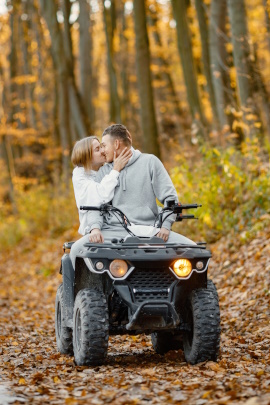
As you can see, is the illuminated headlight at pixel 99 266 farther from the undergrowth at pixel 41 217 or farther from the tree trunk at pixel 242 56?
the undergrowth at pixel 41 217

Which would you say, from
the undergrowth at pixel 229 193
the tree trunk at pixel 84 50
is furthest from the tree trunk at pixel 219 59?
the tree trunk at pixel 84 50

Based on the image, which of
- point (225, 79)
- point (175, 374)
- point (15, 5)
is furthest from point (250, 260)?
point (15, 5)

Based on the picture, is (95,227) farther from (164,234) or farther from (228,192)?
(228,192)

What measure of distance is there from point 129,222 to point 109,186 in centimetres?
36

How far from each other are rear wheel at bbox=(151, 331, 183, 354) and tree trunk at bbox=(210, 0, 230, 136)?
30.7 ft

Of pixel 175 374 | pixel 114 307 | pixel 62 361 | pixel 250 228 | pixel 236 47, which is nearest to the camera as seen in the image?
pixel 175 374

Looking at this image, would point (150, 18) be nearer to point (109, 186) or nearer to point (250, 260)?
point (250, 260)

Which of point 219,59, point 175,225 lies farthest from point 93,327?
point 219,59

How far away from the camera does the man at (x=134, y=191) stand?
637 cm

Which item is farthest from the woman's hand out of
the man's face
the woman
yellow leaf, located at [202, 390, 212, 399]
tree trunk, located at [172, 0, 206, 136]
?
tree trunk, located at [172, 0, 206, 136]

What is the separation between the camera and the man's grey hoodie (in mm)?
6453

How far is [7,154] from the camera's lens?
91.2 ft

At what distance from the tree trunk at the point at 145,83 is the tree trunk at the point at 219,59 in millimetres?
1487

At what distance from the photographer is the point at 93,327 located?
231 inches
